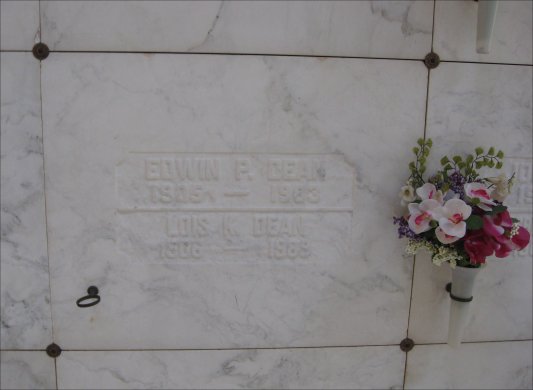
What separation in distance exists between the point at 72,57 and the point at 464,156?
1354 mm

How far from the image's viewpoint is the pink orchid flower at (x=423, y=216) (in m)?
1.19

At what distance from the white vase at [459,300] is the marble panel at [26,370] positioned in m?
1.40

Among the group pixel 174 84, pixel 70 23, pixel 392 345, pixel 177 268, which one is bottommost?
pixel 392 345

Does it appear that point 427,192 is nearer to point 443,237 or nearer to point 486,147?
point 443,237

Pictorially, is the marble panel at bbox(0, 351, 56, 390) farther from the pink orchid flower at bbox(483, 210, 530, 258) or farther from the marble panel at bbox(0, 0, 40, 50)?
the pink orchid flower at bbox(483, 210, 530, 258)

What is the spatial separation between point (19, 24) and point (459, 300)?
1.69 meters

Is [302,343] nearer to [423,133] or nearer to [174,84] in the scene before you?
[423,133]

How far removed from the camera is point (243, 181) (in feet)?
4.42

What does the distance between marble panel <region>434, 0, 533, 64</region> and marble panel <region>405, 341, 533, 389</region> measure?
1.04 m

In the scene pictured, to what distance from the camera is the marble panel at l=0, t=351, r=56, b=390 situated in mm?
1395

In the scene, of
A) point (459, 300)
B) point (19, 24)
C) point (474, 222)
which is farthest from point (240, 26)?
point (459, 300)

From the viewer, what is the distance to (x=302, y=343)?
142cm

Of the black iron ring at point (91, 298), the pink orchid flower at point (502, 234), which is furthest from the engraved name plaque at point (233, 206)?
the pink orchid flower at point (502, 234)

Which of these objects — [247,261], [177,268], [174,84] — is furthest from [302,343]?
[174,84]
